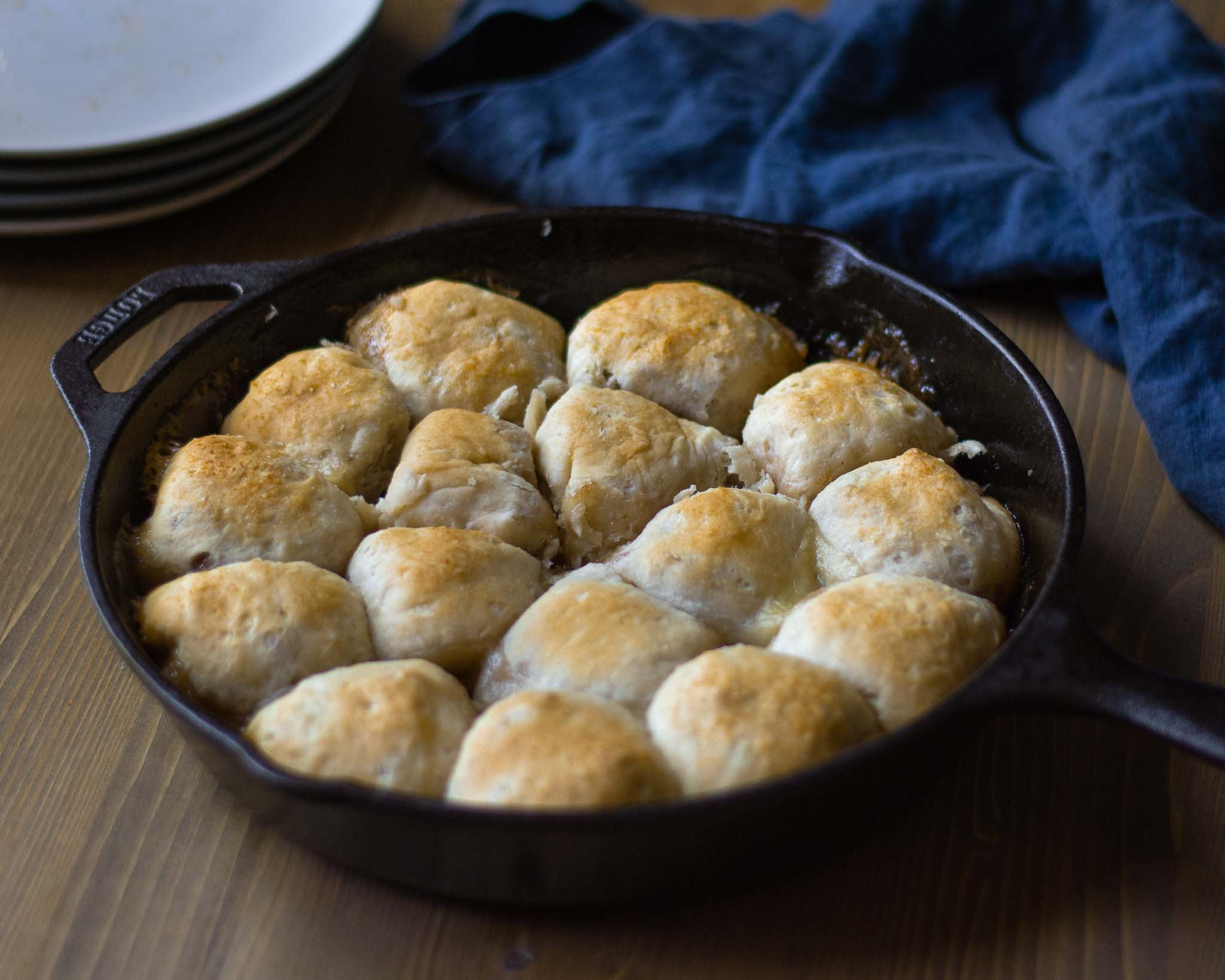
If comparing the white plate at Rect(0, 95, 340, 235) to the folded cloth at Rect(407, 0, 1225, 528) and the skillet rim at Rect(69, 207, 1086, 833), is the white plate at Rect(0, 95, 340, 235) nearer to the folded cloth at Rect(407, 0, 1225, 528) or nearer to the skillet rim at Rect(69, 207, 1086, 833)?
the folded cloth at Rect(407, 0, 1225, 528)

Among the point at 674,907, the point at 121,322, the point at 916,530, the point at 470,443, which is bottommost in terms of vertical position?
the point at 674,907

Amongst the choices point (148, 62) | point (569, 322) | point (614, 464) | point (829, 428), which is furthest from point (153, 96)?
point (829, 428)

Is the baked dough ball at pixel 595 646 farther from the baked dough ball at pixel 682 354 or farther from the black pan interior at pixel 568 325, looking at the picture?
the baked dough ball at pixel 682 354

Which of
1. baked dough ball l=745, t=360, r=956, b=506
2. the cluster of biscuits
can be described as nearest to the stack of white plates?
the cluster of biscuits

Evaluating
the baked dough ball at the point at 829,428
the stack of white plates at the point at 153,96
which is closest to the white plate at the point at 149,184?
the stack of white plates at the point at 153,96

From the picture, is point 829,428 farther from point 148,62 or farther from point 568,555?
point 148,62
